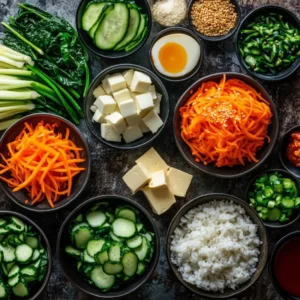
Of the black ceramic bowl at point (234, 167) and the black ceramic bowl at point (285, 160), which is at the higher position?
the black ceramic bowl at point (234, 167)

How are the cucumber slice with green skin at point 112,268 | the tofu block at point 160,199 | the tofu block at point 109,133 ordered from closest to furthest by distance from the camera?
the cucumber slice with green skin at point 112,268 < the tofu block at point 109,133 < the tofu block at point 160,199

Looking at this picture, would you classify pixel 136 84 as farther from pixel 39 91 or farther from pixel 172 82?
pixel 39 91

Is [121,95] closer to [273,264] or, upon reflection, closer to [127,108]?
[127,108]

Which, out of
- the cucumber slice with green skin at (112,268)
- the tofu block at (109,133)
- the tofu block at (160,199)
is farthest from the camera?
the tofu block at (160,199)

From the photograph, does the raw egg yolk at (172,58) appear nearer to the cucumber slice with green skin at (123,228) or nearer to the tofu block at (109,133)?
the tofu block at (109,133)

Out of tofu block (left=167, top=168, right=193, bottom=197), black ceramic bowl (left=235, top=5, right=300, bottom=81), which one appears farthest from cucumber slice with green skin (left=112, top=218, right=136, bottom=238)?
black ceramic bowl (left=235, top=5, right=300, bottom=81)

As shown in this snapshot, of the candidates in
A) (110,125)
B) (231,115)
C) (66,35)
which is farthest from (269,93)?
(66,35)

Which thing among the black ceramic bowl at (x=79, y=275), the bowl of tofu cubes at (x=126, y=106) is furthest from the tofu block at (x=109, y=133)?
the black ceramic bowl at (x=79, y=275)
